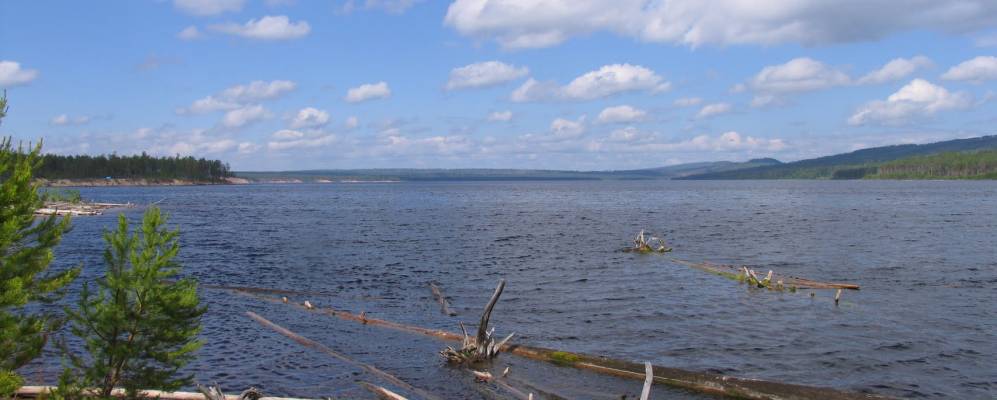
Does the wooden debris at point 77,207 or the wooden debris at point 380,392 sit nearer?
the wooden debris at point 380,392

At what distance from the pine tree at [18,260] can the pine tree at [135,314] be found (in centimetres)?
129

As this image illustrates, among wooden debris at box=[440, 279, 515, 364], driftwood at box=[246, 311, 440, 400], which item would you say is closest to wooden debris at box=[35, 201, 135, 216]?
driftwood at box=[246, 311, 440, 400]

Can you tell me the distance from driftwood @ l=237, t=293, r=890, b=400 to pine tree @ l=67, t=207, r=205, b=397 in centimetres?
1237

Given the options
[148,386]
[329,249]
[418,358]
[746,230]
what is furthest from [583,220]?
[148,386]

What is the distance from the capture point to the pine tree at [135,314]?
49.4 feet

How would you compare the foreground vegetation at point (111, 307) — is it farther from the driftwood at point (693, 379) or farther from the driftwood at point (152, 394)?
the driftwood at point (693, 379)

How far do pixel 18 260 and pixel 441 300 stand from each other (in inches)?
A: 850

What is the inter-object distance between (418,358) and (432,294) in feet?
44.2

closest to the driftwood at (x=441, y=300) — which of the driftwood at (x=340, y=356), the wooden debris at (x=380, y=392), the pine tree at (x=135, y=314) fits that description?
the driftwood at (x=340, y=356)

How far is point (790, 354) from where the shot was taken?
2534 cm

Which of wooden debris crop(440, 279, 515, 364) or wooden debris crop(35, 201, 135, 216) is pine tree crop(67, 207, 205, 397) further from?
wooden debris crop(35, 201, 135, 216)

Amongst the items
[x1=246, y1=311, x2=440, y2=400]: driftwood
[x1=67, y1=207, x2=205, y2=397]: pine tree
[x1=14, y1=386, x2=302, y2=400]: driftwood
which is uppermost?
[x1=67, y1=207, x2=205, y2=397]: pine tree

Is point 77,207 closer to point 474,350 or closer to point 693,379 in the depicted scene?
point 474,350

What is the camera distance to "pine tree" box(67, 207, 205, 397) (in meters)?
15.1
